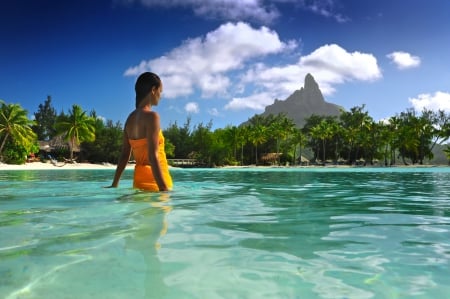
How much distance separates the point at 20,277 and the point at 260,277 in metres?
1.20

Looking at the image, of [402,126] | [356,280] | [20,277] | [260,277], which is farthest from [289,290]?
[402,126]

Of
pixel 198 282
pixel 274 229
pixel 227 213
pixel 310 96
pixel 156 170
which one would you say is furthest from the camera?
pixel 310 96

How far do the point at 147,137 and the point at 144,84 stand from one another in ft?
2.56

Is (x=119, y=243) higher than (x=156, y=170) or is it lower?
lower

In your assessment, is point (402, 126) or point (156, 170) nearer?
point (156, 170)

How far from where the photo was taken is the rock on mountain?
7032 inches

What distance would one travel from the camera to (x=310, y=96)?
18325cm

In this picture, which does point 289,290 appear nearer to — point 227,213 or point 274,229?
point 274,229

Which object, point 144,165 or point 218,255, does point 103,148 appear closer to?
point 144,165

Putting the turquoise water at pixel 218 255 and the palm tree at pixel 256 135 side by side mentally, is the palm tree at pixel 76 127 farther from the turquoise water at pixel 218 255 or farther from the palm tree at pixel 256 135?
the turquoise water at pixel 218 255

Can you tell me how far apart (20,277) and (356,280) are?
5.50 feet

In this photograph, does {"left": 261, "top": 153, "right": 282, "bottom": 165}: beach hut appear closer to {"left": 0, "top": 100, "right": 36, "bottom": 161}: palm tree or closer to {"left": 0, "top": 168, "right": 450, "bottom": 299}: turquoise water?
{"left": 0, "top": 100, "right": 36, "bottom": 161}: palm tree

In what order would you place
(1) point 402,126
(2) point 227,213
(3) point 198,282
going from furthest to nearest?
(1) point 402,126, (2) point 227,213, (3) point 198,282

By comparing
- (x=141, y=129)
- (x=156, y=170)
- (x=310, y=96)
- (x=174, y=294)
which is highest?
(x=310, y=96)
